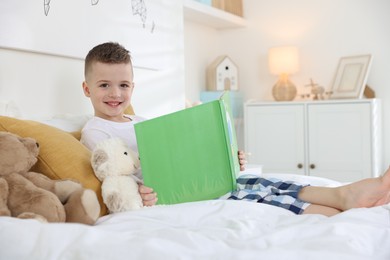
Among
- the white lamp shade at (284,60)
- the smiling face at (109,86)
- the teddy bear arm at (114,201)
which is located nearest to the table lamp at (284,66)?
the white lamp shade at (284,60)

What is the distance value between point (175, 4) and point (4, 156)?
7.01 feet

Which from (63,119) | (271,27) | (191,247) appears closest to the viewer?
(191,247)

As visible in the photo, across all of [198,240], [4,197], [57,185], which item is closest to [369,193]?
[198,240]

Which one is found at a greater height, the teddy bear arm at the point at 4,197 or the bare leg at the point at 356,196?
the teddy bear arm at the point at 4,197

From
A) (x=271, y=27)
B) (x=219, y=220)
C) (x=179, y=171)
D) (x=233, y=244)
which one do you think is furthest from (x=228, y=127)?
(x=271, y=27)

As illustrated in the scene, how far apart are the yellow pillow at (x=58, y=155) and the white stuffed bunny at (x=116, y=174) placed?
29 mm

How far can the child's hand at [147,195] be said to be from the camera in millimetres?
1362

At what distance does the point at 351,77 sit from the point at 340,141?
553 millimetres

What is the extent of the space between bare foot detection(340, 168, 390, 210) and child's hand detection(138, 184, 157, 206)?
53 cm

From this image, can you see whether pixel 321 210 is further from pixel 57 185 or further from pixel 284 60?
pixel 284 60

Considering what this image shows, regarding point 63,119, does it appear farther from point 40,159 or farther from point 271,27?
point 271,27

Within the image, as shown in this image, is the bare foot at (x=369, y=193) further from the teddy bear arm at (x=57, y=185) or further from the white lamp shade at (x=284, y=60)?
the white lamp shade at (x=284, y=60)

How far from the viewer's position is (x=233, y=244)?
91cm

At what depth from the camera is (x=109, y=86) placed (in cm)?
173
